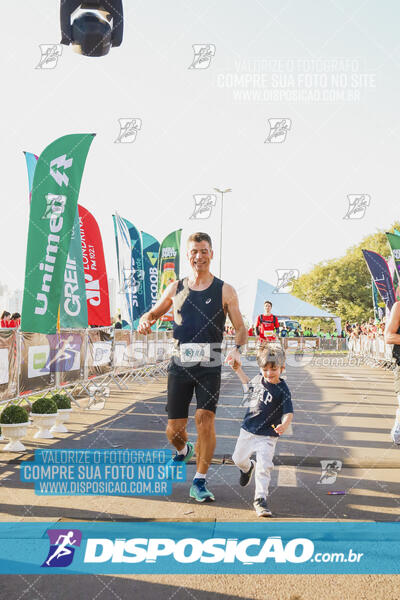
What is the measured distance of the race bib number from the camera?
16.5 ft

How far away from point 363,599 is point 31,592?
1.72 meters

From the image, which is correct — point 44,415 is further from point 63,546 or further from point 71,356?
point 63,546

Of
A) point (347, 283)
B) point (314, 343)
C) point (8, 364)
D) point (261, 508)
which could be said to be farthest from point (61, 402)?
point (347, 283)

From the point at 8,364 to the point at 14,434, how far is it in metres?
1.35

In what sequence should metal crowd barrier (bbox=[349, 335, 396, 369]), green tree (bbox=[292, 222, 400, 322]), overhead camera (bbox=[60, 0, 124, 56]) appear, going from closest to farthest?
overhead camera (bbox=[60, 0, 124, 56]) → metal crowd barrier (bbox=[349, 335, 396, 369]) → green tree (bbox=[292, 222, 400, 322])

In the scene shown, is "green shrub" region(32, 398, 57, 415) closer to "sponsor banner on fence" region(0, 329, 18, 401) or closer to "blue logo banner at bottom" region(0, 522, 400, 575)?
"sponsor banner on fence" region(0, 329, 18, 401)

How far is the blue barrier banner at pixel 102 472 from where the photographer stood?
5.28 metres

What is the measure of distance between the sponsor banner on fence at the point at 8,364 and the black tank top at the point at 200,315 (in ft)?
12.1

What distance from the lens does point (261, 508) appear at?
14.5ft

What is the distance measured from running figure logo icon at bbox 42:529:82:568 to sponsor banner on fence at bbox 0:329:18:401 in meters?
4.21

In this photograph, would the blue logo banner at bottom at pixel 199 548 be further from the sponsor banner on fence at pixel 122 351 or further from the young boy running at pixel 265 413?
the sponsor banner on fence at pixel 122 351

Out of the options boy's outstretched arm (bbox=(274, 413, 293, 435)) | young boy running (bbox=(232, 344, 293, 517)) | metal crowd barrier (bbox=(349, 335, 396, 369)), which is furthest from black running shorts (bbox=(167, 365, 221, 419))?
metal crowd barrier (bbox=(349, 335, 396, 369))

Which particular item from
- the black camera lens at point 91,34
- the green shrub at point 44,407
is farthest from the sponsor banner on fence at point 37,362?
the black camera lens at point 91,34

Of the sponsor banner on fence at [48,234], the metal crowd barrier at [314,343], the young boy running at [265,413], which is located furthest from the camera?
the metal crowd barrier at [314,343]
